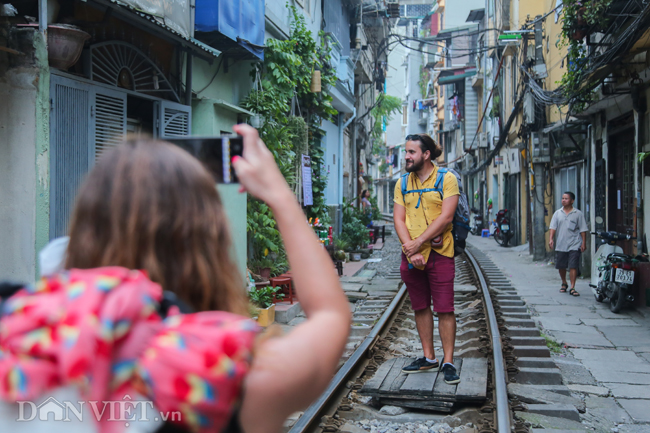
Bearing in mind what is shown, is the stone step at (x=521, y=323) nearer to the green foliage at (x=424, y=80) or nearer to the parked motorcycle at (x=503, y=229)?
the parked motorcycle at (x=503, y=229)

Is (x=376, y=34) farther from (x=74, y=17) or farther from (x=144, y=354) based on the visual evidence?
(x=144, y=354)

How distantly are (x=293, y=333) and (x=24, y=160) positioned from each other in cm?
436

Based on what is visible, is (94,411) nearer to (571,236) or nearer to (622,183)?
(571,236)

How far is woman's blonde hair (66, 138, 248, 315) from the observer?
3.56 feet

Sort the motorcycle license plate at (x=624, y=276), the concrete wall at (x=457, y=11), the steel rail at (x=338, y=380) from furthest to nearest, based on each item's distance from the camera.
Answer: the concrete wall at (x=457, y=11)
the motorcycle license plate at (x=624, y=276)
the steel rail at (x=338, y=380)

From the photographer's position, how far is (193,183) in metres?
1.15

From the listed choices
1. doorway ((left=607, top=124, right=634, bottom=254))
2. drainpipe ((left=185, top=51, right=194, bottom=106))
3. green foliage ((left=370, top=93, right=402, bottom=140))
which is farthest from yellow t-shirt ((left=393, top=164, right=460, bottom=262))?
green foliage ((left=370, top=93, right=402, bottom=140))

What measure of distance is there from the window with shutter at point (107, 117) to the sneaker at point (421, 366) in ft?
10.8

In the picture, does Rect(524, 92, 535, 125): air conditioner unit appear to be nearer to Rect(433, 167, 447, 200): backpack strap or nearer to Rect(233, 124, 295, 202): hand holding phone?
Rect(433, 167, 447, 200): backpack strap

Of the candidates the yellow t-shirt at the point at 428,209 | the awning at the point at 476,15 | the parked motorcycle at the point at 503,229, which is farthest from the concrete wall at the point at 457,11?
the yellow t-shirt at the point at 428,209

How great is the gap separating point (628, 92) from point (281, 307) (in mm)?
6552

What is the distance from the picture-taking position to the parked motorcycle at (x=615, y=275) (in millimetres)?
8289

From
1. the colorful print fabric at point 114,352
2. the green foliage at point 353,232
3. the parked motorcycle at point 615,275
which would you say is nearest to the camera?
the colorful print fabric at point 114,352

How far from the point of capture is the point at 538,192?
1702 cm
